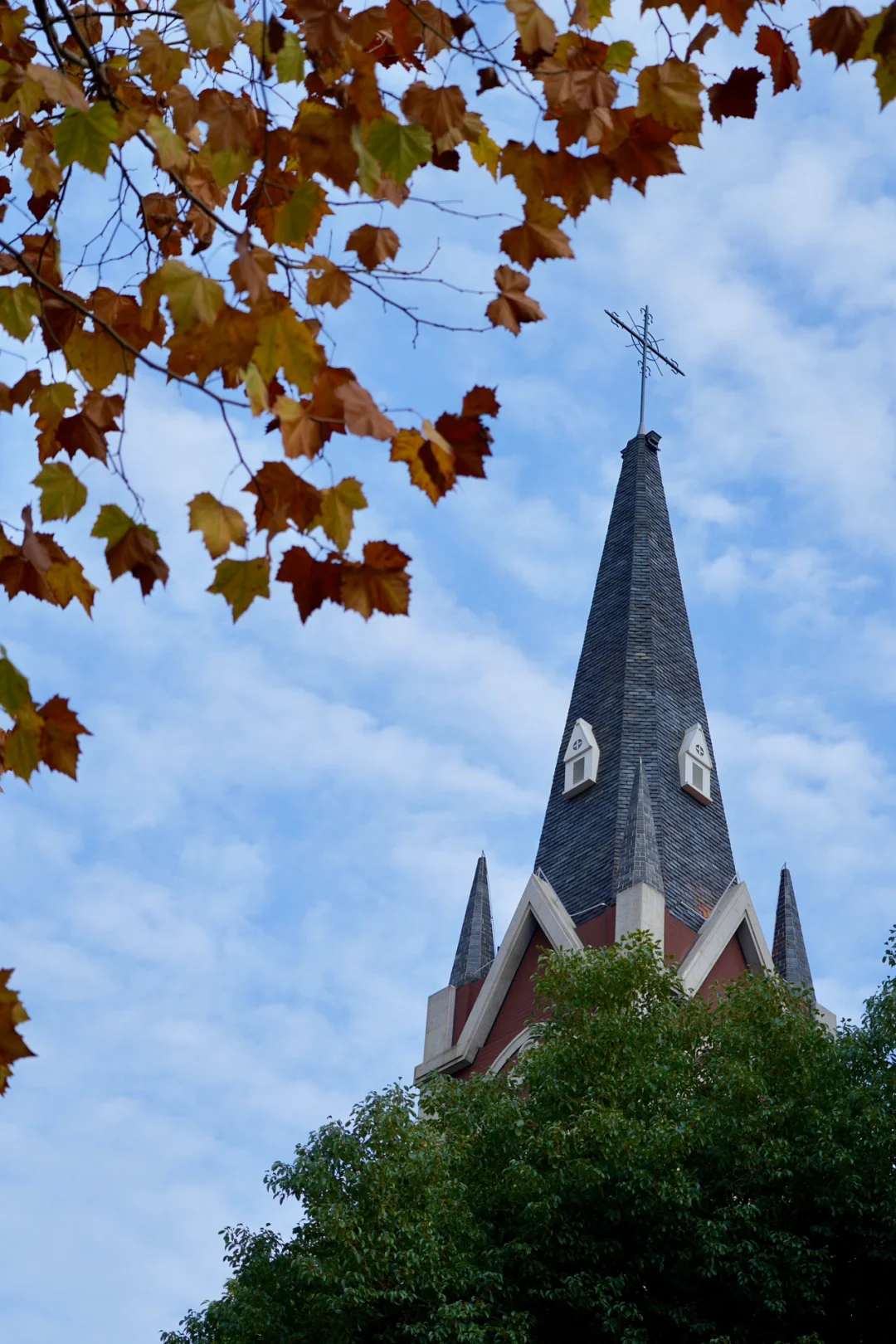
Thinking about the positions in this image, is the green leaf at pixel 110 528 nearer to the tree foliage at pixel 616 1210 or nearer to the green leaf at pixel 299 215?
the green leaf at pixel 299 215

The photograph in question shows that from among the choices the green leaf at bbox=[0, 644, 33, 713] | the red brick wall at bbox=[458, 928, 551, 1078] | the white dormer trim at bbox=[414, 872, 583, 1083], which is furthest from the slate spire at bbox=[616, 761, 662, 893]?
the green leaf at bbox=[0, 644, 33, 713]

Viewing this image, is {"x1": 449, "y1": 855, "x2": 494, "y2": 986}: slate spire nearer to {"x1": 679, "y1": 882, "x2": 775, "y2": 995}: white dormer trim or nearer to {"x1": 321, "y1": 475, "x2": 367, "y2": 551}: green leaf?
{"x1": 679, "y1": 882, "x2": 775, "y2": 995}: white dormer trim

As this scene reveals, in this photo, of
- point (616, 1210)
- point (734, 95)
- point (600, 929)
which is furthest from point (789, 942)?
point (734, 95)

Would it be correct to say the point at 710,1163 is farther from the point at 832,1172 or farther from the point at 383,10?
the point at 383,10

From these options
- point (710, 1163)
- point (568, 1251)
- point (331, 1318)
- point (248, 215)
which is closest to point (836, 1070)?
point (710, 1163)

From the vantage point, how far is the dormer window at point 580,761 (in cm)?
3578

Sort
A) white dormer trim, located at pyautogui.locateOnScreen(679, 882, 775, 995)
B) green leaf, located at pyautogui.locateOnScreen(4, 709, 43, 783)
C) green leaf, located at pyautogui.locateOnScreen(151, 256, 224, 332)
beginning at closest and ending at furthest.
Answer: green leaf, located at pyautogui.locateOnScreen(151, 256, 224, 332) → green leaf, located at pyautogui.locateOnScreen(4, 709, 43, 783) → white dormer trim, located at pyautogui.locateOnScreen(679, 882, 775, 995)

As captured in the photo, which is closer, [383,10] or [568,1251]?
[383,10]

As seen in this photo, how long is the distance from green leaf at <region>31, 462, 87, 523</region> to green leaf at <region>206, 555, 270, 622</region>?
0.58 m

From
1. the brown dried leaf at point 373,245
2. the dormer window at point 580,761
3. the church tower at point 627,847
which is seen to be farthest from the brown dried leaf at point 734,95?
the dormer window at point 580,761

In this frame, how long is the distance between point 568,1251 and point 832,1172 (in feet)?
8.68

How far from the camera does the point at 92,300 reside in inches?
243

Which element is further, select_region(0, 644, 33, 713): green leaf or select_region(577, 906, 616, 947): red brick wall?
select_region(577, 906, 616, 947): red brick wall

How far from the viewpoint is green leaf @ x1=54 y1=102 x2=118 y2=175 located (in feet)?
16.4
